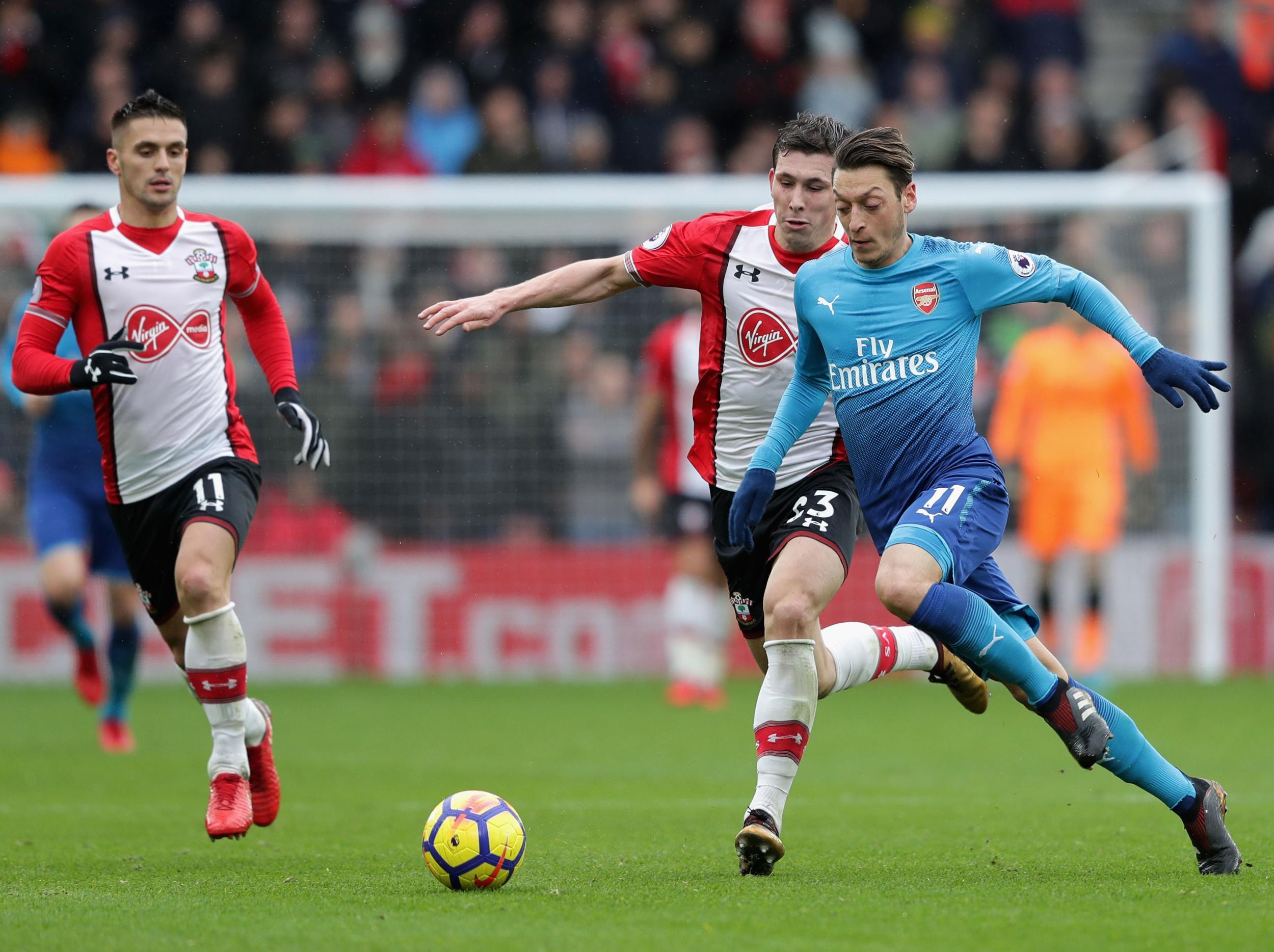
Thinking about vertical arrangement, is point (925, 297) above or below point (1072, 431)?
above

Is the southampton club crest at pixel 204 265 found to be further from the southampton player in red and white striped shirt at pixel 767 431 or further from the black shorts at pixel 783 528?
the black shorts at pixel 783 528

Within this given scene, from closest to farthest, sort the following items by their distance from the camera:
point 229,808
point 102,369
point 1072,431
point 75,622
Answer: point 102,369, point 229,808, point 75,622, point 1072,431

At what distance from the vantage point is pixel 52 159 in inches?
647

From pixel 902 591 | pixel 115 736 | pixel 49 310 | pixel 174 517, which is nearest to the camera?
pixel 902 591

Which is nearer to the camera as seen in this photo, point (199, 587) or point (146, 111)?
point (199, 587)

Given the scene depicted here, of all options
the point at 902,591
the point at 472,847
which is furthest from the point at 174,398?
the point at 902,591

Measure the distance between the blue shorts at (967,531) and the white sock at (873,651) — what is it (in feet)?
2.20

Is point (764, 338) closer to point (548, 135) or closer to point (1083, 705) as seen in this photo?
point (1083, 705)

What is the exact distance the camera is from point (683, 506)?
40.5ft

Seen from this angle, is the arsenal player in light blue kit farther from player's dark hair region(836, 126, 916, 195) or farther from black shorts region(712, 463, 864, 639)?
black shorts region(712, 463, 864, 639)

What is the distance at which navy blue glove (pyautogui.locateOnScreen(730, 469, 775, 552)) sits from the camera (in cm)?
605

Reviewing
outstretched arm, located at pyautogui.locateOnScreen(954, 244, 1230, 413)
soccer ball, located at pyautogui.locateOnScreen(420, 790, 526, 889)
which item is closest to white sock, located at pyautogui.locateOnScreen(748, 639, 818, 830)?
soccer ball, located at pyautogui.locateOnScreen(420, 790, 526, 889)

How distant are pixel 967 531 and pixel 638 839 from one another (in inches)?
74.9

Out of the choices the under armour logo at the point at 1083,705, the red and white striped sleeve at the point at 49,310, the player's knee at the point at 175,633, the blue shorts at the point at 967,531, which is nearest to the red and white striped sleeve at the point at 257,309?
the red and white striped sleeve at the point at 49,310
